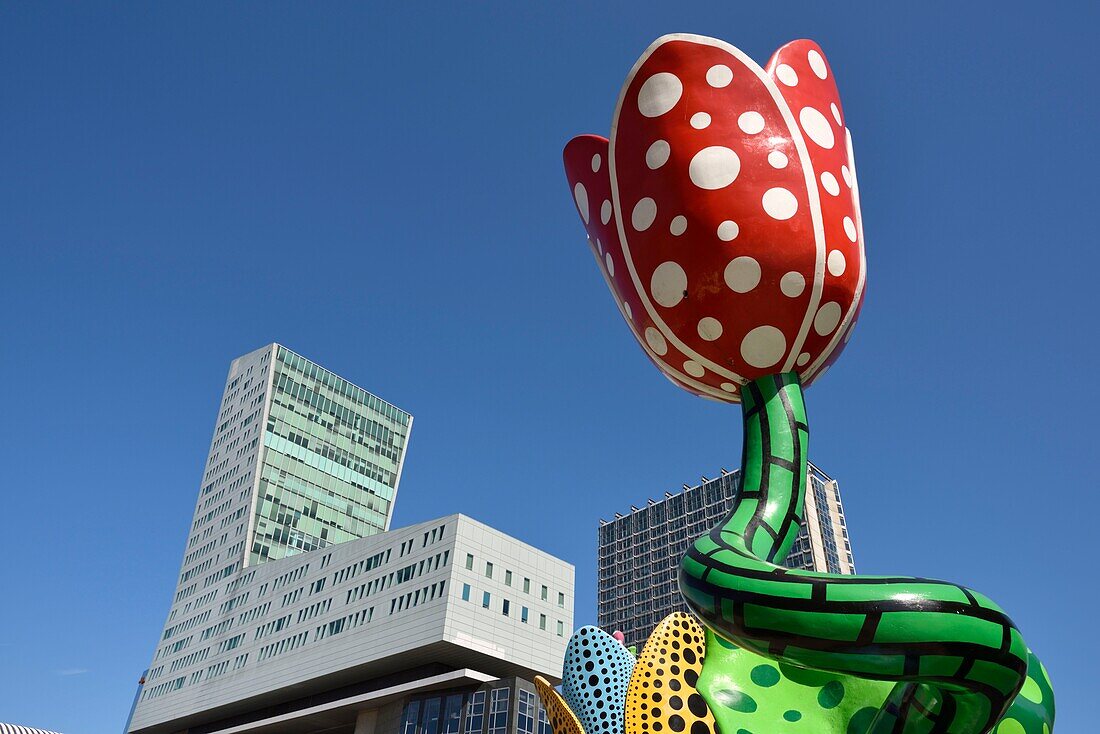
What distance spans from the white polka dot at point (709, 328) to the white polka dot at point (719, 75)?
1192 mm

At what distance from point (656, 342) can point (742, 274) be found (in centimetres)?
65

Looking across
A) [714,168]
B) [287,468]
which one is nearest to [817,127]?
[714,168]

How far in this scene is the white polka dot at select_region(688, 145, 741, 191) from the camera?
4.07 metres

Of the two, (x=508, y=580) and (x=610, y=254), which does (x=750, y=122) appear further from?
(x=508, y=580)

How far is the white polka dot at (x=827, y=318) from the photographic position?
412cm

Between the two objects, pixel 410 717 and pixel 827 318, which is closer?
pixel 827 318

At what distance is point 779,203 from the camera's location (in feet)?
Result: 13.2

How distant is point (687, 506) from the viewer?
73.4 m

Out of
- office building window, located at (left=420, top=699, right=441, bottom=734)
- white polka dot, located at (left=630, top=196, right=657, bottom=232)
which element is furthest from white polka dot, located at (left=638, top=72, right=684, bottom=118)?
office building window, located at (left=420, top=699, right=441, bottom=734)

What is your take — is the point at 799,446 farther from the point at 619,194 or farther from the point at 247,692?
the point at 247,692

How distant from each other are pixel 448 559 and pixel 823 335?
37.3 metres

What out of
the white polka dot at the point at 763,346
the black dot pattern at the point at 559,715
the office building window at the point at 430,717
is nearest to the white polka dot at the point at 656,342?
the white polka dot at the point at 763,346

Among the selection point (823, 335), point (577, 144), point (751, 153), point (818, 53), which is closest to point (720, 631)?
point (823, 335)

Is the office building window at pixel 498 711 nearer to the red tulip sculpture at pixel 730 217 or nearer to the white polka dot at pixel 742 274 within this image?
the red tulip sculpture at pixel 730 217
